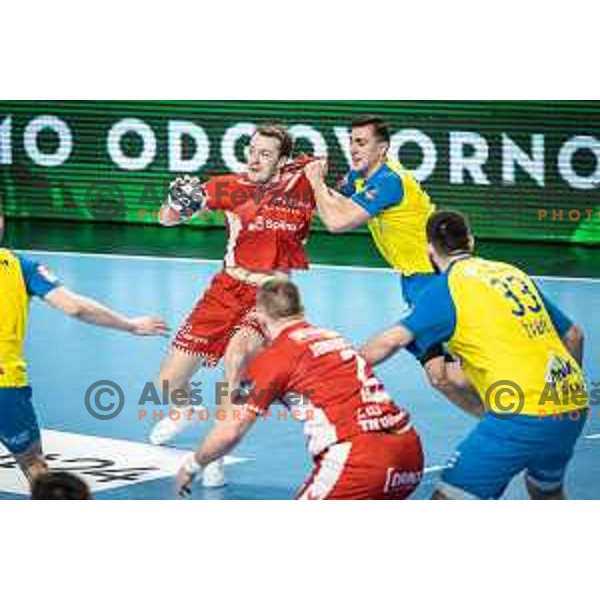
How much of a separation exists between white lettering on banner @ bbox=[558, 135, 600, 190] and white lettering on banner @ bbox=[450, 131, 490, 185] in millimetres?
986

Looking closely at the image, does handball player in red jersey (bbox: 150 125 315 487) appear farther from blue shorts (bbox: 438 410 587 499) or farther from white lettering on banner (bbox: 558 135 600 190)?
white lettering on banner (bbox: 558 135 600 190)

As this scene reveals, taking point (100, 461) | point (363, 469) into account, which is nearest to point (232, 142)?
point (100, 461)

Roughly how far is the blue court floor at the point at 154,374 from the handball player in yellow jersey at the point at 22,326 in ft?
3.89

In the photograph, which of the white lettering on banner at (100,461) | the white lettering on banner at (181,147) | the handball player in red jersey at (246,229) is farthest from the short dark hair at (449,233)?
the white lettering on banner at (181,147)

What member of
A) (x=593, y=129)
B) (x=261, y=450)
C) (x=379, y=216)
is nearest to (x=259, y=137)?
(x=379, y=216)

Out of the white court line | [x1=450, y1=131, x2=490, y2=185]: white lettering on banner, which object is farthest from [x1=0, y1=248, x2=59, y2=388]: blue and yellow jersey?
A: [x1=450, y1=131, x2=490, y2=185]: white lettering on banner

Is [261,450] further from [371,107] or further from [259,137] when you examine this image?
[371,107]

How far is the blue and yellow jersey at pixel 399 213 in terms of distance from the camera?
45.0 ft

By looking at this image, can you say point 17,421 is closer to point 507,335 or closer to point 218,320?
point 218,320

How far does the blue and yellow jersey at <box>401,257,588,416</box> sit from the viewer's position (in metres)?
10.5

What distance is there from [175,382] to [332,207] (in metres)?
1.76

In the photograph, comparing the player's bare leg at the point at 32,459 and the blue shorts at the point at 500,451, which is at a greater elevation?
the blue shorts at the point at 500,451

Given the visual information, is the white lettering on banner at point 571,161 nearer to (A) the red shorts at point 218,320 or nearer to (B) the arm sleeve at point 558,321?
(A) the red shorts at point 218,320

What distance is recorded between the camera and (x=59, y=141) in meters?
25.1
